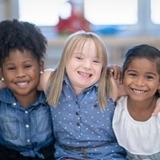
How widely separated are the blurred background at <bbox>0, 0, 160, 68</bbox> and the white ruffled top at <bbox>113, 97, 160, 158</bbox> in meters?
0.87

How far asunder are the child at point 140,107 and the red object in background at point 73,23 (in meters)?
0.91

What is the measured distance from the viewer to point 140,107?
140cm

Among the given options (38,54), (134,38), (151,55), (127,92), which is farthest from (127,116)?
(134,38)

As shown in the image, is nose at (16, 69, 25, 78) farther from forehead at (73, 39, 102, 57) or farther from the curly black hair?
forehead at (73, 39, 102, 57)

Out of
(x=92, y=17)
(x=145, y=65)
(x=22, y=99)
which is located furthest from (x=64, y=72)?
(x=92, y=17)

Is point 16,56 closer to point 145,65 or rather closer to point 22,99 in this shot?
point 22,99

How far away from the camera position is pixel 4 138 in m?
1.43

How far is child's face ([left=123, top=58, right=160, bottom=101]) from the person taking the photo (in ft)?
4.38

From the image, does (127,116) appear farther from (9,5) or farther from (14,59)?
(9,5)

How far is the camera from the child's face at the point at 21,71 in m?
1.37

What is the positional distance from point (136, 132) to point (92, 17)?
1.16 m

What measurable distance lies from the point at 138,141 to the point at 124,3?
1.21 meters

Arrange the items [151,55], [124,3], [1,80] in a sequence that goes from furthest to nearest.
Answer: [124,3]
[1,80]
[151,55]

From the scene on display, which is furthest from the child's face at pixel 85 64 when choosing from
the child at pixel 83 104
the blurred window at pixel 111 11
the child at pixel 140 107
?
the blurred window at pixel 111 11
